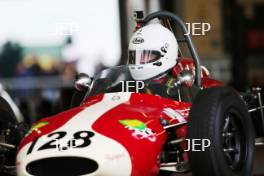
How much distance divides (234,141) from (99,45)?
869cm

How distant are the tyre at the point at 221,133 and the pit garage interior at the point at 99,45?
6.90m

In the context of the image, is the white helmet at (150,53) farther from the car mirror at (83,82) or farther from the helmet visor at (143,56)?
the car mirror at (83,82)

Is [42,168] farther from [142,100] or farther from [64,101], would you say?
[64,101]

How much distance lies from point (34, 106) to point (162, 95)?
6.03 metres

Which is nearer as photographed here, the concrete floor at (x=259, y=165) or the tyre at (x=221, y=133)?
the tyre at (x=221, y=133)

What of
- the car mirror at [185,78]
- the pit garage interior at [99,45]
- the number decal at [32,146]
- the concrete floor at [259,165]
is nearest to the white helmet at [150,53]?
the car mirror at [185,78]

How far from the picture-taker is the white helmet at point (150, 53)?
21.3 feet

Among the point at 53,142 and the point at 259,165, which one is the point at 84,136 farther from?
the point at 259,165

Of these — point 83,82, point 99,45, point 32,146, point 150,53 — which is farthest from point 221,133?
point 99,45

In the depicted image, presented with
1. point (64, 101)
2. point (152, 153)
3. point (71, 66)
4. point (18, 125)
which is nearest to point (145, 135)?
point (152, 153)

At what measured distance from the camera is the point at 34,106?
12117 mm

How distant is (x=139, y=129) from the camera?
18.3 feet

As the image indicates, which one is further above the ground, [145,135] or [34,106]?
[145,135]

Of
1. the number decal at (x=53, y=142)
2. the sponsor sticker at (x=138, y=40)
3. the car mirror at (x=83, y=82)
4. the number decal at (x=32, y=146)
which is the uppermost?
the sponsor sticker at (x=138, y=40)
